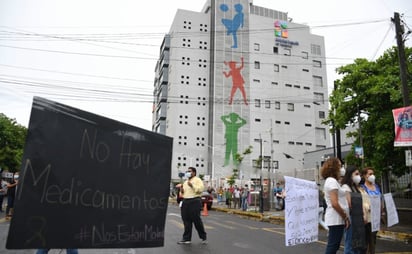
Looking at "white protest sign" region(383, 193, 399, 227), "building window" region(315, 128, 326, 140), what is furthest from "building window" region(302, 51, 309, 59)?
"white protest sign" region(383, 193, 399, 227)

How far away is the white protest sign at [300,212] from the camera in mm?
6023

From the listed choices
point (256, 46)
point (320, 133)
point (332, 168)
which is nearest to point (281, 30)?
point (256, 46)

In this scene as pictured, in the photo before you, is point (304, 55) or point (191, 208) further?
point (304, 55)

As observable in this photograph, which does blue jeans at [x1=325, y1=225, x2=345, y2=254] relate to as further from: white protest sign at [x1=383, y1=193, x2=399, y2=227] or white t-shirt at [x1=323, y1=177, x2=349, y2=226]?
white protest sign at [x1=383, y1=193, x2=399, y2=227]

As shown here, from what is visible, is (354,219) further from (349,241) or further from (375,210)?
(375,210)

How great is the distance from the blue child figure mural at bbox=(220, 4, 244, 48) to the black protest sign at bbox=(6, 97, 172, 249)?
3046 inches

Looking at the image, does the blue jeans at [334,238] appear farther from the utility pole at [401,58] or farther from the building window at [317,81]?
the building window at [317,81]

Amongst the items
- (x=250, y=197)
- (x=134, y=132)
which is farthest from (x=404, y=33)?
(x=250, y=197)

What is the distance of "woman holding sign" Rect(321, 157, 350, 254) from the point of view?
5.29 m

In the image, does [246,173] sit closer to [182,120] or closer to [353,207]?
[182,120]

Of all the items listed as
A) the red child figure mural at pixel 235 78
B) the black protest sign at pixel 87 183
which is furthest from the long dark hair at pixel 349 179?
the red child figure mural at pixel 235 78

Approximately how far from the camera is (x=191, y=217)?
8.42 m

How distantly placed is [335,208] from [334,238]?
1.54 feet

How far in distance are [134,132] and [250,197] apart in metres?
26.3
